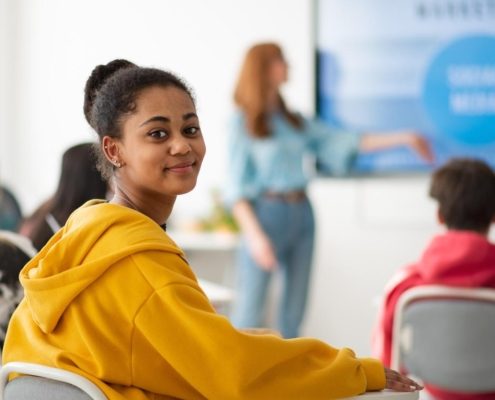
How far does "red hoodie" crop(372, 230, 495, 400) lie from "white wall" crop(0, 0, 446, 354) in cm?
262

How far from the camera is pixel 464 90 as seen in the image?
221 inches

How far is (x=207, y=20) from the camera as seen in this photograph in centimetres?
596

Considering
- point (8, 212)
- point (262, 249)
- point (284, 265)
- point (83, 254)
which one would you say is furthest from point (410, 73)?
point (83, 254)

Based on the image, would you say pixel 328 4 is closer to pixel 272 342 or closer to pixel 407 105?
pixel 407 105

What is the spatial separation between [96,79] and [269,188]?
116 inches

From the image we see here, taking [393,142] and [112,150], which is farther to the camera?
[393,142]

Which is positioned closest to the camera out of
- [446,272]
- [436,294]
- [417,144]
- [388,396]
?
[388,396]

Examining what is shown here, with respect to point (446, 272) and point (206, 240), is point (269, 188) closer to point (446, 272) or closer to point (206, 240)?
point (206, 240)

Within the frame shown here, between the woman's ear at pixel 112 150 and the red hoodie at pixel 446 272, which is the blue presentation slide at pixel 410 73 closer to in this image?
the red hoodie at pixel 446 272

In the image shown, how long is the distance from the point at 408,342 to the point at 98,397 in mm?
Answer: 1526

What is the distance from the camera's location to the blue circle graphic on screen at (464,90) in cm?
555

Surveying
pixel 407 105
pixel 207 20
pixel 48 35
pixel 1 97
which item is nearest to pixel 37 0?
pixel 48 35

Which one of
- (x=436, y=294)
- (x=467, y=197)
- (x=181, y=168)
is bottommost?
(x=436, y=294)

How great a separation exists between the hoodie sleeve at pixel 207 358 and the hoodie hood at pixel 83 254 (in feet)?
0.29
